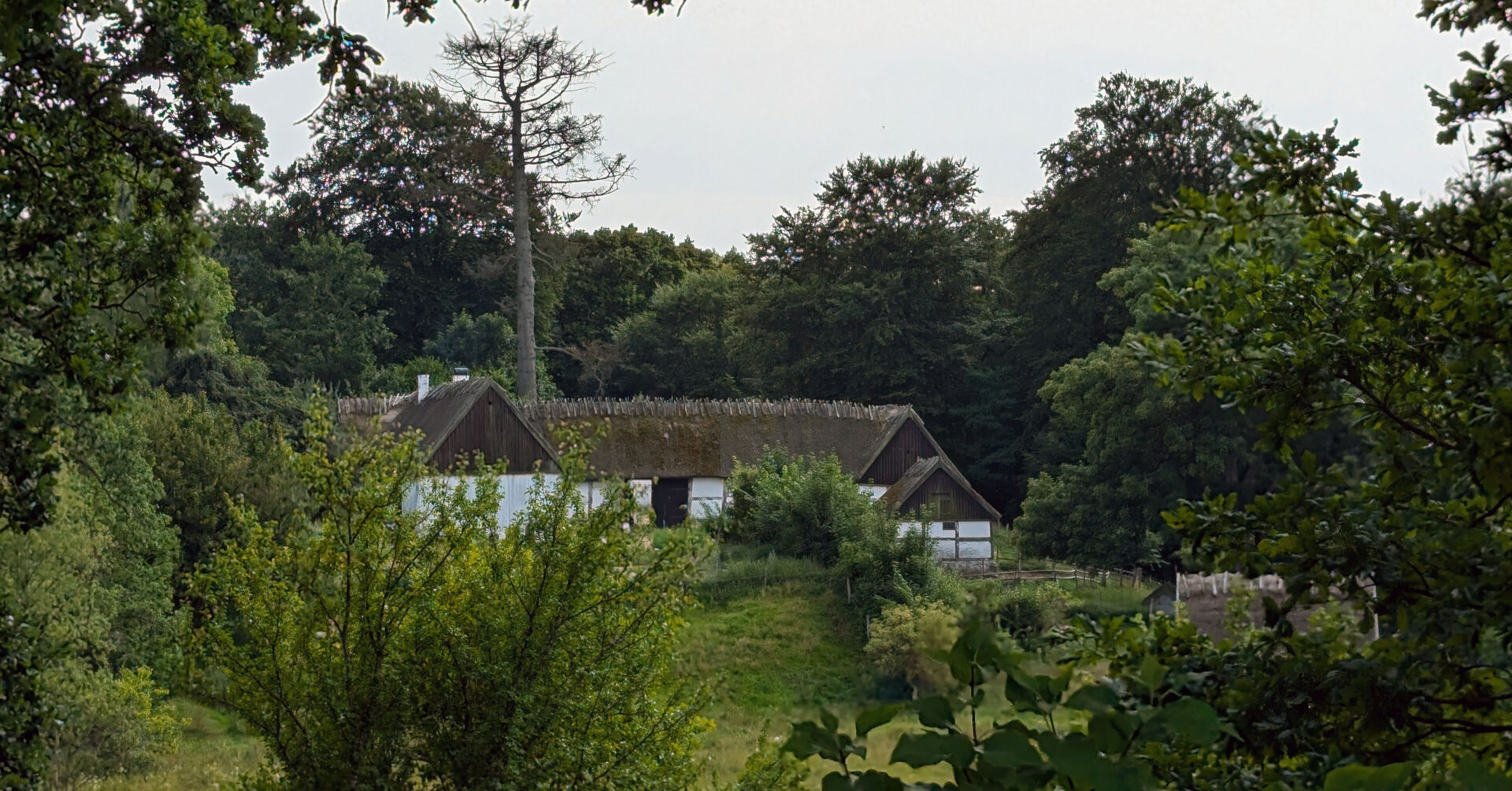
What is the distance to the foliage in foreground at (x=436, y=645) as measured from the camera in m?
8.46

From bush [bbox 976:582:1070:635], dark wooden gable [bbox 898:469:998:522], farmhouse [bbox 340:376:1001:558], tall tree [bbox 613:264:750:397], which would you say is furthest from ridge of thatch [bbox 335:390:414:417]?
bush [bbox 976:582:1070:635]

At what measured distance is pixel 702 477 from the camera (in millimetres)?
35750

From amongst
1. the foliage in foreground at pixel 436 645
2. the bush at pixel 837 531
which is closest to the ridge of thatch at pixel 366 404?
the bush at pixel 837 531

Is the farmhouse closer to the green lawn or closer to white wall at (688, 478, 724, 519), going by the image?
white wall at (688, 478, 724, 519)

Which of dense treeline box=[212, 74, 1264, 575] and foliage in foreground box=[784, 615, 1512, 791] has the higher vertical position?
dense treeline box=[212, 74, 1264, 575]

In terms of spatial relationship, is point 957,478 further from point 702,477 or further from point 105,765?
point 105,765

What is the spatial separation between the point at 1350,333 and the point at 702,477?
3184cm

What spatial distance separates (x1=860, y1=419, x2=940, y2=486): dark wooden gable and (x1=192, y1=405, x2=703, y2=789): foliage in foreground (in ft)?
87.8

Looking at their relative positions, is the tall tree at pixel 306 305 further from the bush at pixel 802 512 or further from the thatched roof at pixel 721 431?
the bush at pixel 802 512

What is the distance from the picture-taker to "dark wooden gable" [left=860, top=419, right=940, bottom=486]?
117 ft

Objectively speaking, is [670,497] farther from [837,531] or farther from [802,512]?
[837,531]

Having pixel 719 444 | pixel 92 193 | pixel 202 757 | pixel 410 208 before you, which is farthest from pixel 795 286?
pixel 92 193

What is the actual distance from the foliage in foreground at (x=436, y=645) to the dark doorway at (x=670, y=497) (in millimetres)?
25375

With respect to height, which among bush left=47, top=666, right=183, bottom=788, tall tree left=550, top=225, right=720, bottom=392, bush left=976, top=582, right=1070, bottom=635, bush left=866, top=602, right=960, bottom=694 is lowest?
bush left=47, top=666, right=183, bottom=788
